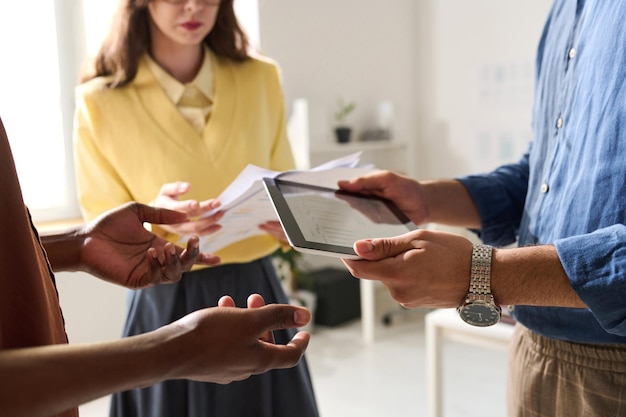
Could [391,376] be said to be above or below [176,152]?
below

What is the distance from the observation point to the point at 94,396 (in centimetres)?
52

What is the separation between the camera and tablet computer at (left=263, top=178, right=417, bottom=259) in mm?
772

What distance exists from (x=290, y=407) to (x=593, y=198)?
0.84m

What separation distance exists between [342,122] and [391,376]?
5.16 feet

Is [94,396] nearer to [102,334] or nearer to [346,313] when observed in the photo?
[102,334]

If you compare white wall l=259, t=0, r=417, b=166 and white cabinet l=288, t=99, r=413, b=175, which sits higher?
white wall l=259, t=0, r=417, b=166

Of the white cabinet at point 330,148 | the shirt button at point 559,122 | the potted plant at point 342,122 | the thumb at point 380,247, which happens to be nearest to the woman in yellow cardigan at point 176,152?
the thumb at point 380,247

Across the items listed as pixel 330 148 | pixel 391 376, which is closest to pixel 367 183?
pixel 391 376

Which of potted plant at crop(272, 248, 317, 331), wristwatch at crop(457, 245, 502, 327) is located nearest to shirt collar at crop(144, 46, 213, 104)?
wristwatch at crop(457, 245, 502, 327)

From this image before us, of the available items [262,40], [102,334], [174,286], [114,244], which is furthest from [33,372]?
[262,40]

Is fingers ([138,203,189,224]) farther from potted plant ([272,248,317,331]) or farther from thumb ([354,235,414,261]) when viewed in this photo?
potted plant ([272,248,317,331])

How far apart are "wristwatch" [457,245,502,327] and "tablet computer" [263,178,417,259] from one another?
0.15 metres

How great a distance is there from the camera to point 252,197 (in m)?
1.09

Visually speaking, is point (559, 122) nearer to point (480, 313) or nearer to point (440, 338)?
point (480, 313)
